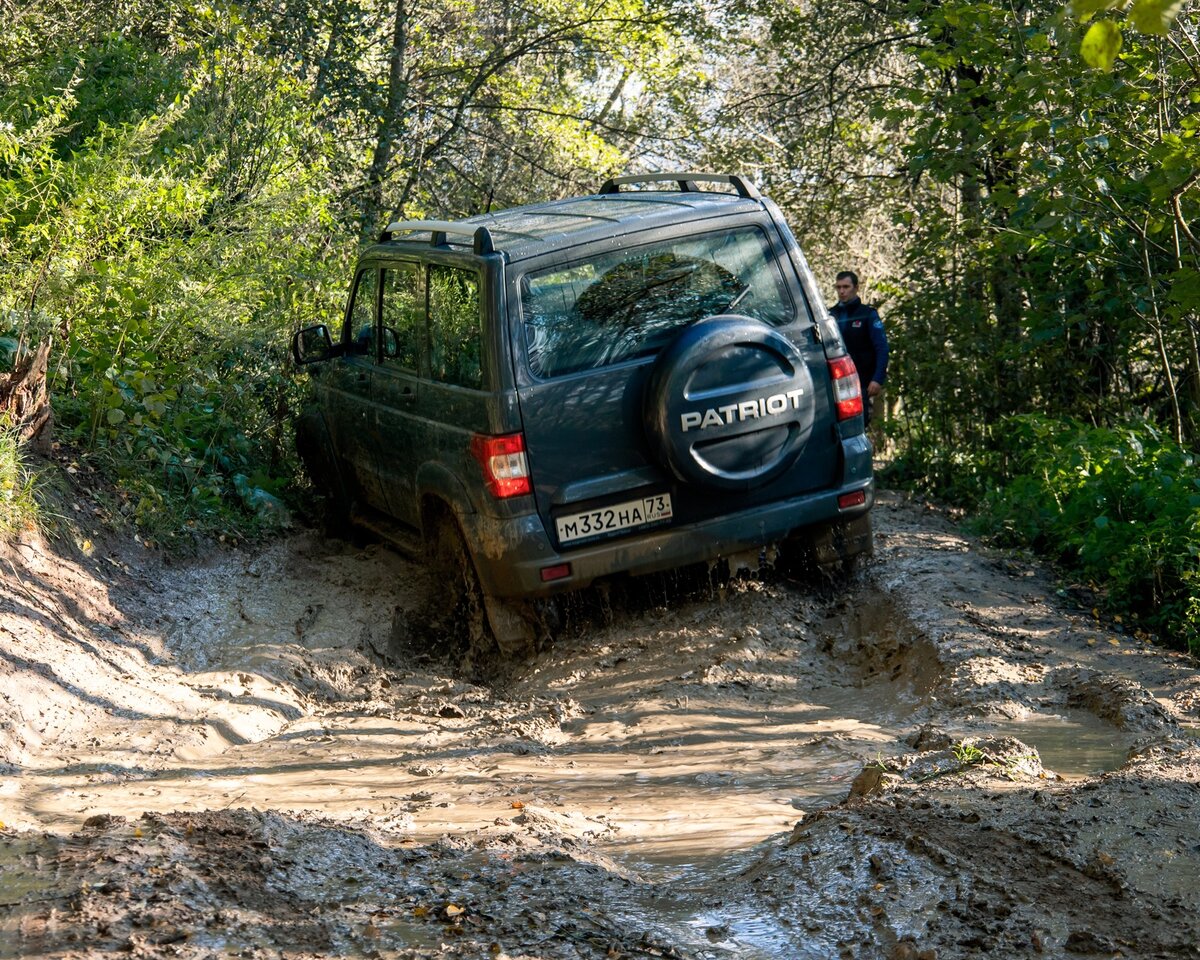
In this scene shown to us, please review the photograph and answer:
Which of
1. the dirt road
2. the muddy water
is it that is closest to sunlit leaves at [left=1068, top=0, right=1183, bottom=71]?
the dirt road

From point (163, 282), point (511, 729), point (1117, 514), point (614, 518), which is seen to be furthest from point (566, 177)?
point (511, 729)

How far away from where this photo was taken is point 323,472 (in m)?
8.41

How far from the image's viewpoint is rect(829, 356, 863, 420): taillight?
618 centimetres

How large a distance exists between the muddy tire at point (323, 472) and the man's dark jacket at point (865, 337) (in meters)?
3.89

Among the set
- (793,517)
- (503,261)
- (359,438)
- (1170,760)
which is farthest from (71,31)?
(1170,760)

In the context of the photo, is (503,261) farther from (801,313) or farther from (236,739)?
(236,739)

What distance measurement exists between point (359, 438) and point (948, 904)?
4.97 metres

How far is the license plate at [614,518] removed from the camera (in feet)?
19.3

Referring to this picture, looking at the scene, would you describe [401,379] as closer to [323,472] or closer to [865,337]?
[323,472]

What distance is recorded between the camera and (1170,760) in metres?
4.34

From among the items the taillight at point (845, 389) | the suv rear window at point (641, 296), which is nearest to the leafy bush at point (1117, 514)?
the taillight at point (845, 389)

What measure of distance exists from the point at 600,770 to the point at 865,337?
18.6 ft

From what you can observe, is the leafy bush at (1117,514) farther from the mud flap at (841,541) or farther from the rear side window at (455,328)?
the rear side window at (455,328)

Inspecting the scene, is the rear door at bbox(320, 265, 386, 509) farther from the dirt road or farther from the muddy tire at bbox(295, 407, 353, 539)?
the dirt road
